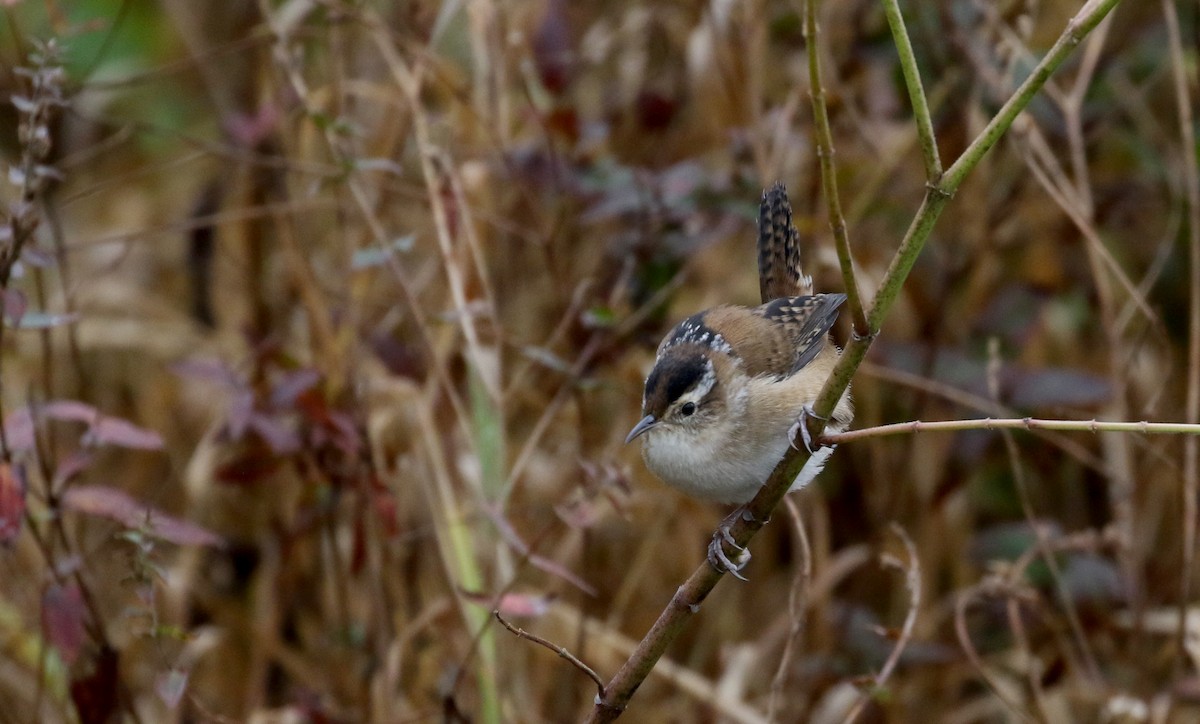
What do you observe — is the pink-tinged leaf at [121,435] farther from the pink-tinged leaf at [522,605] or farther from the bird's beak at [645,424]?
the bird's beak at [645,424]

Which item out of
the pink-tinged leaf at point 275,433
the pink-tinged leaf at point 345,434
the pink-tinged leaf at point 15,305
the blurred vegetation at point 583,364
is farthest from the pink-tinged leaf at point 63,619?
the pink-tinged leaf at point 345,434

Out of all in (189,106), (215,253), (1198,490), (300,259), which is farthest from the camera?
(189,106)

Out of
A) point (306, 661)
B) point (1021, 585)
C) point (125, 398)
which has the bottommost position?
point (306, 661)

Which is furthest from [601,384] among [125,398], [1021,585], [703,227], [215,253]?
[125,398]

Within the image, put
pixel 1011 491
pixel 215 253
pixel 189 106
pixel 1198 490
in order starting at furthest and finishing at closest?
1. pixel 189 106
2. pixel 215 253
3. pixel 1011 491
4. pixel 1198 490

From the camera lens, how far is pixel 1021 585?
2.94m

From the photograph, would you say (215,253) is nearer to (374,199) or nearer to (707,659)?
(374,199)

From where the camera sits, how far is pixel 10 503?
7.07 feet

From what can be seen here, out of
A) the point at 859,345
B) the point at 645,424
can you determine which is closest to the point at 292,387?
the point at 645,424

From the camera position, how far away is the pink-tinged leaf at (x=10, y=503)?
2146mm

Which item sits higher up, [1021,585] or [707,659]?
[1021,585]

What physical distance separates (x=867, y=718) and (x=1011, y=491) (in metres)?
0.91

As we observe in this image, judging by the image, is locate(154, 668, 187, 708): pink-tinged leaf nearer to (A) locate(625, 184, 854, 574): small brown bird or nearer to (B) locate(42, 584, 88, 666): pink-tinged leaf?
(B) locate(42, 584, 88, 666): pink-tinged leaf

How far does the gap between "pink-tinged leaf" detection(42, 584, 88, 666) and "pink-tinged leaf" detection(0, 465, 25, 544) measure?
180mm
